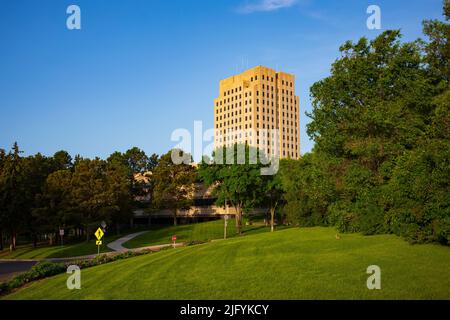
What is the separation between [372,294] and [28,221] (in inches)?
2017

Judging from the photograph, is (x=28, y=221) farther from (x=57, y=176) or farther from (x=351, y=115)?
(x=351, y=115)

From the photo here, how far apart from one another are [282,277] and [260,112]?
13108cm

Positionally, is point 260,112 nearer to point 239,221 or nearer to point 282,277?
point 239,221

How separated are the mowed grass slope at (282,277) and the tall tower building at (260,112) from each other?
118407mm

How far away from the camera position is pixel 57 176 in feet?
190

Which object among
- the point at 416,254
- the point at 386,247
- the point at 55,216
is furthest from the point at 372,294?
the point at 55,216

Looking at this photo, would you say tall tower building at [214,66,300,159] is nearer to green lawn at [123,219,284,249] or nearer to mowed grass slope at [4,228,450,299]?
green lawn at [123,219,284,249]

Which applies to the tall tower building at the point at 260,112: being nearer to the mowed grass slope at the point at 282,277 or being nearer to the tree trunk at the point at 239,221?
the tree trunk at the point at 239,221

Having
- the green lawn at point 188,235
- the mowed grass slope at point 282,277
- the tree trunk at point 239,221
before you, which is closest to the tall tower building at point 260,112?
the green lawn at point 188,235

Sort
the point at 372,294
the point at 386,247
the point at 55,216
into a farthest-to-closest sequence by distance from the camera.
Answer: the point at 55,216 → the point at 386,247 → the point at 372,294

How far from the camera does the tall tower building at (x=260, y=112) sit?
143125 millimetres

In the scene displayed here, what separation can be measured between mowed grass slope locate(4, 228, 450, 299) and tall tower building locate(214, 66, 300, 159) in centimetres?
11841

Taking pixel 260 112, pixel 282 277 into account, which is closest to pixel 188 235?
pixel 282 277

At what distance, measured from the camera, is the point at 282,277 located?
49.7 feet
